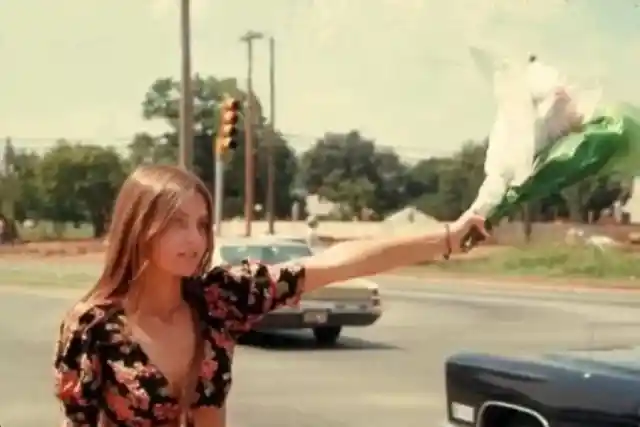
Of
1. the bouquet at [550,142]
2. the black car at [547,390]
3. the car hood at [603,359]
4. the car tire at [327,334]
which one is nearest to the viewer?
the black car at [547,390]

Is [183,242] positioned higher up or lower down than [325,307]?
higher up

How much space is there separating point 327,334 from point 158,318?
114 inches

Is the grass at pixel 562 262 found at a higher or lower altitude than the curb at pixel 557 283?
higher

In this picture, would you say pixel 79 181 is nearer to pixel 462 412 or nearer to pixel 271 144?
pixel 271 144

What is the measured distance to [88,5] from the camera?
4.37 m

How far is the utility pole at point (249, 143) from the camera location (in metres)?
4.26

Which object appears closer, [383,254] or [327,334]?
[383,254]

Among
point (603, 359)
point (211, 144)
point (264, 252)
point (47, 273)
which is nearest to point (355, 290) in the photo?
point (264, 252)

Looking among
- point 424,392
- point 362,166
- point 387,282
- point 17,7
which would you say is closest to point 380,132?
point 362,166

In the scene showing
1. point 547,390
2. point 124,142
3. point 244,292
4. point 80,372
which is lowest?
point 547,390

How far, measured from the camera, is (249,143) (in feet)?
14.2

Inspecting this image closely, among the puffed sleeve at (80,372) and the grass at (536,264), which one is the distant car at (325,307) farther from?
the puffed sleeve at (80,372)

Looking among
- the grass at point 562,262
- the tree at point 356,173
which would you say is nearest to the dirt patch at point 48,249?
the tree at point 356,173

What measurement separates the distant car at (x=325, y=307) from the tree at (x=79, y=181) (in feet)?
1.36
